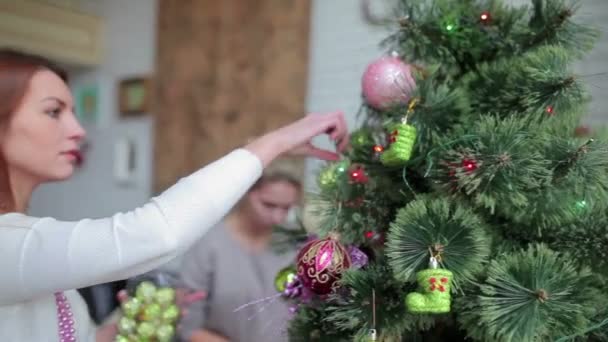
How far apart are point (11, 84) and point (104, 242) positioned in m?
0.20

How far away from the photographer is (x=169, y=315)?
721 mm

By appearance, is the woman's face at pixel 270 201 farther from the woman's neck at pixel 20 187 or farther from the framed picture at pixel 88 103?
the framed picture at pixel 88 103

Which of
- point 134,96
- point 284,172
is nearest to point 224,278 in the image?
point 284,172

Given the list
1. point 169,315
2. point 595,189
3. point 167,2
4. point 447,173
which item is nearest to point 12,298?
point 169,315

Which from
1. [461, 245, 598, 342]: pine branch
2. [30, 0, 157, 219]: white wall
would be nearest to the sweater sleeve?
[461, 245, 598, 342]: pine branch

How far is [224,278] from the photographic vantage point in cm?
111

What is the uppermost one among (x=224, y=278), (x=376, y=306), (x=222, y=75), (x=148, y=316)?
(x=222, y=75)

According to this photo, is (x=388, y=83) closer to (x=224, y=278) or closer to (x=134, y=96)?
(x=224, y=278)

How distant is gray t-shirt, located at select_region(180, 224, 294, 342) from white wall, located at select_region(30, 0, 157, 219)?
0.84 meters

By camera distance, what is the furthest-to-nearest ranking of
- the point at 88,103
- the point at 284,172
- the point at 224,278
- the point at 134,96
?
1. the point at 88,103
2. the point at 134,96
3. the point at 284,172
4. the point at 224,278

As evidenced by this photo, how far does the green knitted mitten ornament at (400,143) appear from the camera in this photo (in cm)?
50

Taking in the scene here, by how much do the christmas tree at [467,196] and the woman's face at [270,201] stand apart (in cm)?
56

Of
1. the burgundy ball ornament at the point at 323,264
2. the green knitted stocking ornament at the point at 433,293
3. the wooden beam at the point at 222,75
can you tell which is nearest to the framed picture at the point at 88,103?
the wooden beam at the point at 222,75

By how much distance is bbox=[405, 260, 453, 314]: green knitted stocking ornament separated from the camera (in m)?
0.43
